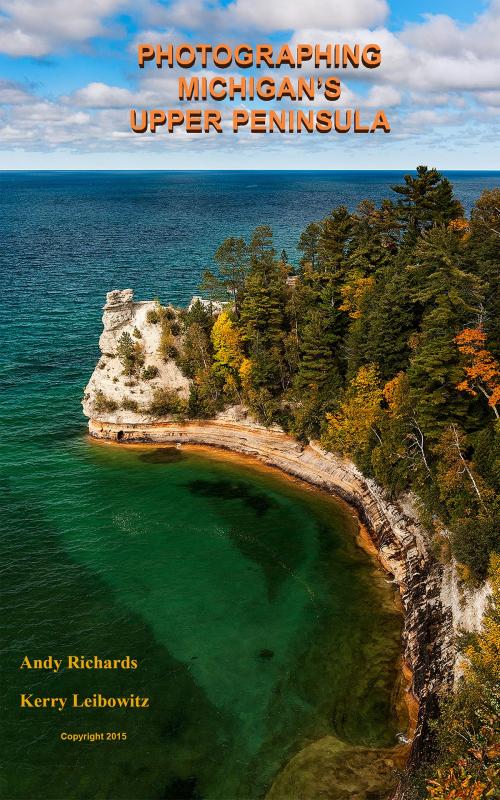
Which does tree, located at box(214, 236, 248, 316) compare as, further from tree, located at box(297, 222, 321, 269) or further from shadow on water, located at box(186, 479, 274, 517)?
shadow on water, located at box(186, 479, 274, 517)

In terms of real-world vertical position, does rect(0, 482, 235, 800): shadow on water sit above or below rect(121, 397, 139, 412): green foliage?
below

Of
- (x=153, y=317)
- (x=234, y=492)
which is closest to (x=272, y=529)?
(x=234, y=492)

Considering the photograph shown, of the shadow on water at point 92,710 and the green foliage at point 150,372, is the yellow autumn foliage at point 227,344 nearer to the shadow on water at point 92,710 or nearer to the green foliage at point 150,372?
the green foliage at point 150,372

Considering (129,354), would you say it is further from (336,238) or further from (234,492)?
(336,238)

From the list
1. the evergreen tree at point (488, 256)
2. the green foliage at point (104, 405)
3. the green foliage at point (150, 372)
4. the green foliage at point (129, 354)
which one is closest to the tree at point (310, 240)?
the evergreen tree at point (488, 256)

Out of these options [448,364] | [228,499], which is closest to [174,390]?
[228,499]

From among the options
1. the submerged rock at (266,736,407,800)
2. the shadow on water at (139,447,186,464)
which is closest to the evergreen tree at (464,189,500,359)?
the submerged rock at (266,736,407,800)
